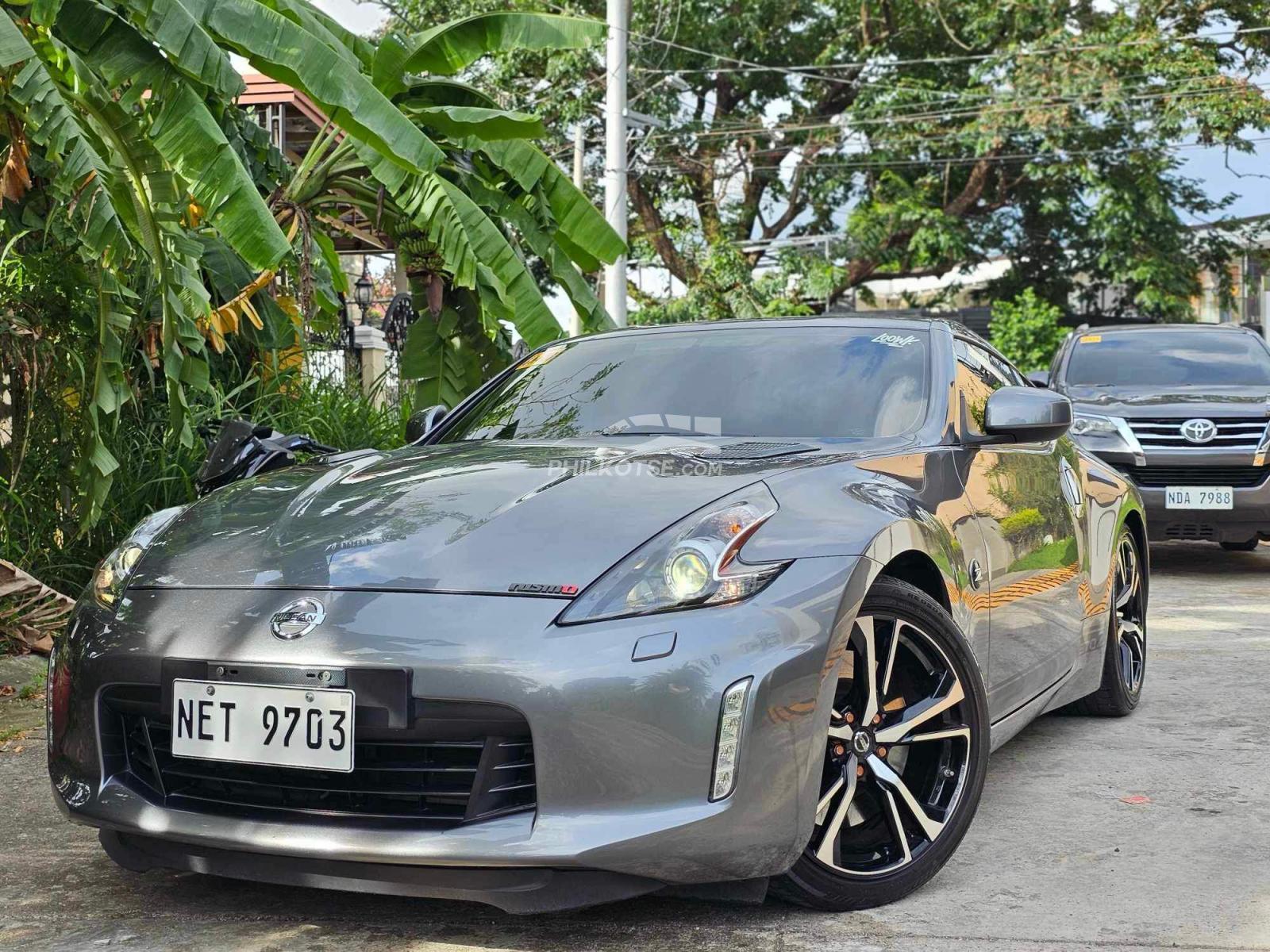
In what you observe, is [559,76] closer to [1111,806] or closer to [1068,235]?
[1068,235]

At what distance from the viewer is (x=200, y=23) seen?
21.1ft

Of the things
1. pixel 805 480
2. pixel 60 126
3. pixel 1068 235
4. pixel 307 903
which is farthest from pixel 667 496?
pixel 1068 235

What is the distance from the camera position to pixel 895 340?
4453 mm

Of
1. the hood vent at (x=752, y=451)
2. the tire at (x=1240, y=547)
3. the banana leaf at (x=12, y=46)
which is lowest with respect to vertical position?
the tire at (x=1240, y=547)

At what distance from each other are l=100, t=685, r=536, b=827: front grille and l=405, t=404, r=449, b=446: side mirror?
173 centimetres

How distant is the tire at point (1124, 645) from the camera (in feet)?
17.5

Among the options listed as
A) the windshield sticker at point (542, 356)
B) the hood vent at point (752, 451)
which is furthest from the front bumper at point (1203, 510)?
the hood vent at point (752, 451)

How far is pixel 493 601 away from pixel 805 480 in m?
0.83

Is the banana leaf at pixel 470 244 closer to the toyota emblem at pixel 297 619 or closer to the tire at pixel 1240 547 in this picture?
the toyota emblem at pixel 297 619

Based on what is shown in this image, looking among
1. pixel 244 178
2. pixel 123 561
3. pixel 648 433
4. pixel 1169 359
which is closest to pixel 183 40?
pixel 244 178

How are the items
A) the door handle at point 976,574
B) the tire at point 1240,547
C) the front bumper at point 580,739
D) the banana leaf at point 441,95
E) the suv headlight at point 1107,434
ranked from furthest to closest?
1. the tire at point 1240,547
2. the suv headlight at point 1107,434
3. the banana leaf at point 441,95
4. the door handle at point 976,574
5. the front bumper at point 580,739

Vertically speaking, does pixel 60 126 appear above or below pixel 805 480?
above

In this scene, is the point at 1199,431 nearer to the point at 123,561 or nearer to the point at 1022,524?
the point at 1022,524

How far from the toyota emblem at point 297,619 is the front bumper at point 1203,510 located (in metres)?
7.96
